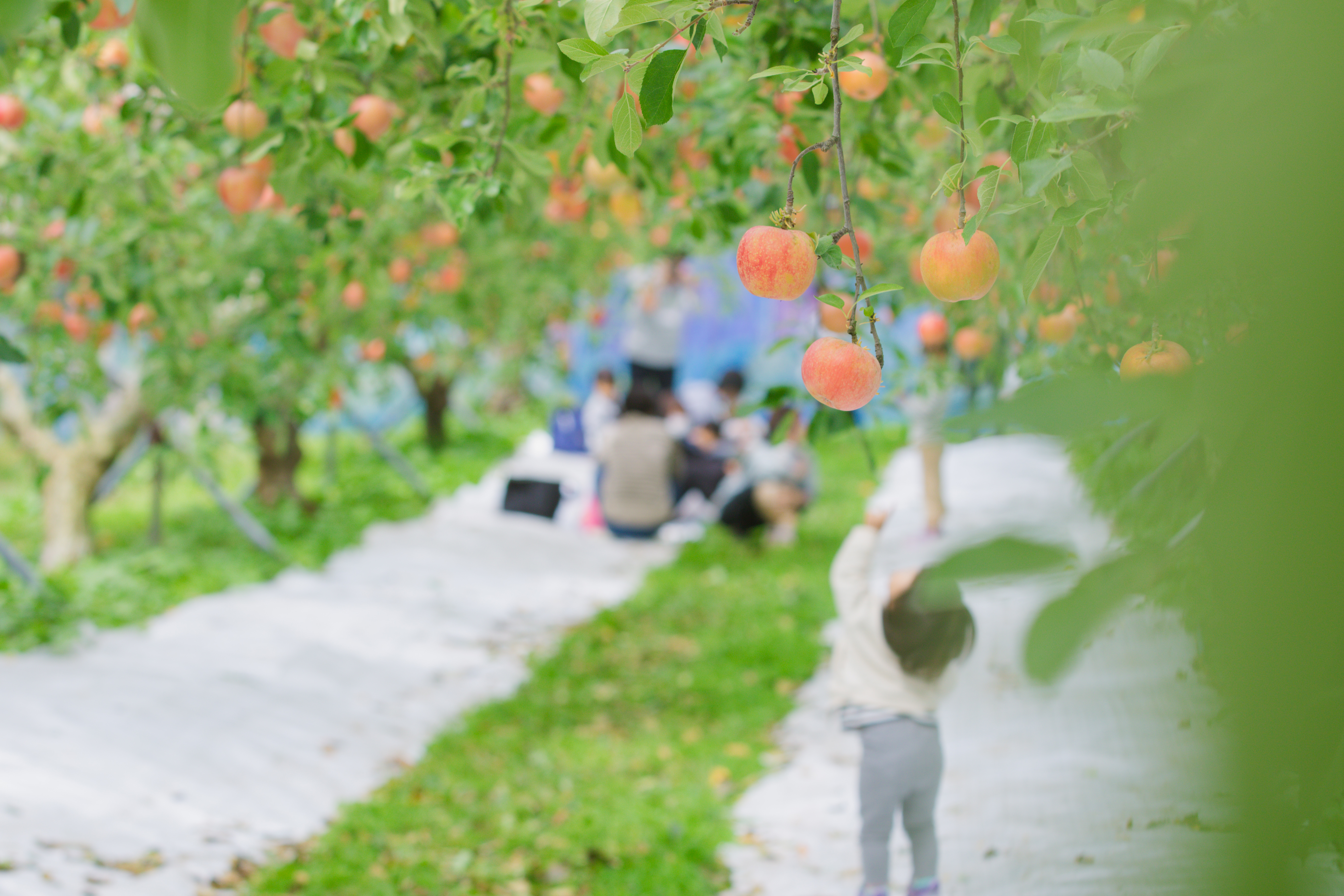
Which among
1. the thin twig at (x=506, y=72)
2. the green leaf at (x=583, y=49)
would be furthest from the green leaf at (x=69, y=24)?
the green leaf at (x=583, y=49)

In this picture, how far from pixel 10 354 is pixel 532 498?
511cm

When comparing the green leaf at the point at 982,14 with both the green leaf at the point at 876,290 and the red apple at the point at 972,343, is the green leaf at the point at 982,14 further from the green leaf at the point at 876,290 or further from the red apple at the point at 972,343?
the red apple at the point at 972,343

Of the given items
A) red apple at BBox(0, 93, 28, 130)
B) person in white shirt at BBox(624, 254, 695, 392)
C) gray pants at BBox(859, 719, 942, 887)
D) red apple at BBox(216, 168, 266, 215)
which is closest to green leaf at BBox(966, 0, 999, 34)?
red apple at BBox(216, 168, 266, 215)

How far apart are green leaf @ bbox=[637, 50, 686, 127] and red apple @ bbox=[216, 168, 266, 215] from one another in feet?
3.55

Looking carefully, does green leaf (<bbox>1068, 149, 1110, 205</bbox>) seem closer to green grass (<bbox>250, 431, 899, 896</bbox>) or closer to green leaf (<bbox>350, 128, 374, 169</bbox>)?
green grass (<bbox>250, 431, 899, 896</bbox>)

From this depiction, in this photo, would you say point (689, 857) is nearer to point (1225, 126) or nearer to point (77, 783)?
point (77, 783)

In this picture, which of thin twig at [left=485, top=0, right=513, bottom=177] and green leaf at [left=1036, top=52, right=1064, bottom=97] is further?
thin twig at [left=485, top=0, right=513, bottom=177]

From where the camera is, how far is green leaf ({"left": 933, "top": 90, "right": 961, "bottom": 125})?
1061 mm

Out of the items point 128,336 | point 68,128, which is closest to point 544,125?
point 68,128

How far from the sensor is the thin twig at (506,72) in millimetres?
1361

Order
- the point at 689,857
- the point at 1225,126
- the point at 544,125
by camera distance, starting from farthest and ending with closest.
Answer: the point at 689,857
the point at 544,125
the point at 1225,126

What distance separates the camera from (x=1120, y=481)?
524 millimetres

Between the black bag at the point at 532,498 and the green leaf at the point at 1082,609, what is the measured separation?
5998mm

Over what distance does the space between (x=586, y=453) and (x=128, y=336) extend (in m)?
4.82
